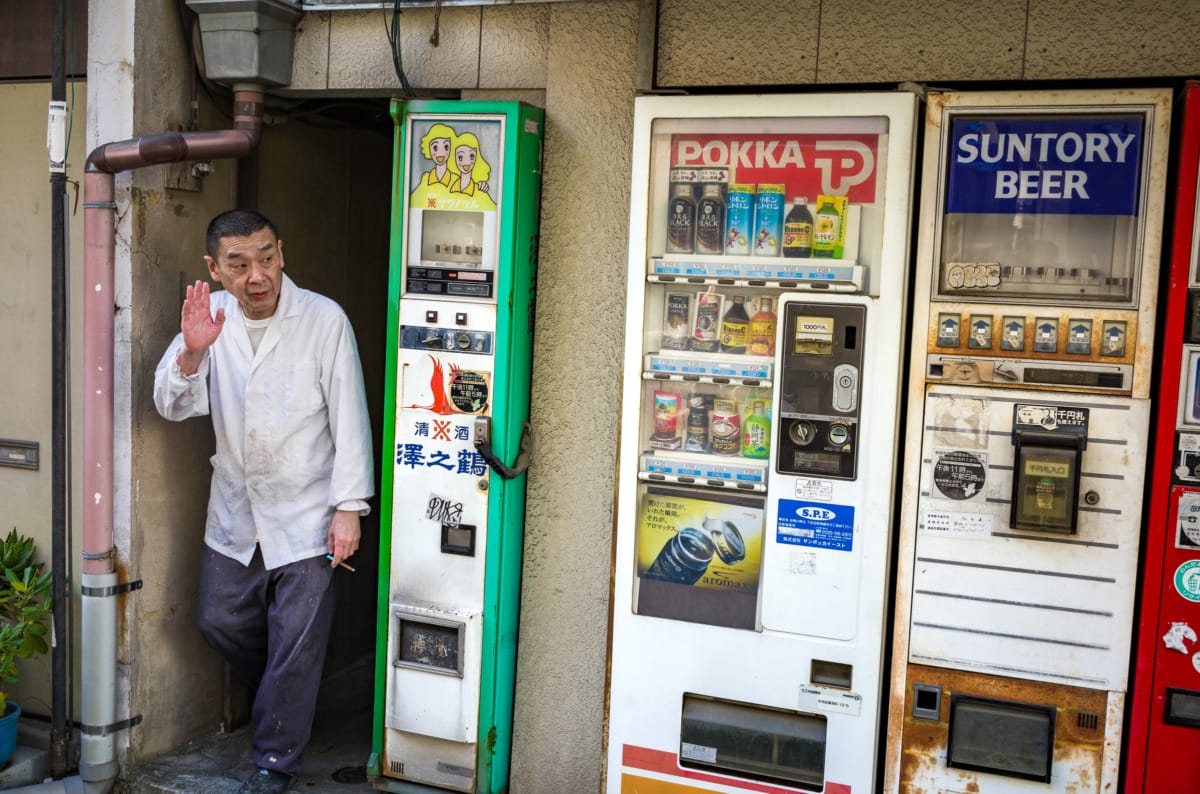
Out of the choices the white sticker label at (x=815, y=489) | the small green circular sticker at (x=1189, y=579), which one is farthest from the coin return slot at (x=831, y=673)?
the small green circular sticker at (x=1189, y=579)

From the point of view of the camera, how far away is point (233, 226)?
3.75m

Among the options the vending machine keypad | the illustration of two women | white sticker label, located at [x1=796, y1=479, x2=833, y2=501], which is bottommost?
white sticker label, located at [x1=796, y1=479, x2=833, y2=501]

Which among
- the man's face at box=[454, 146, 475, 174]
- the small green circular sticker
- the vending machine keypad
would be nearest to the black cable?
the man's face at box=[454, 146, 475, 174]

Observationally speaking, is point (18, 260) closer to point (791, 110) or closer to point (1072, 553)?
point (791, 110)

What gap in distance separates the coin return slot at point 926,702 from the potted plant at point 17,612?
315 cm

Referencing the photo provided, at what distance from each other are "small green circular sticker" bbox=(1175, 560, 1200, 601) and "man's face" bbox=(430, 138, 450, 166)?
252 cm

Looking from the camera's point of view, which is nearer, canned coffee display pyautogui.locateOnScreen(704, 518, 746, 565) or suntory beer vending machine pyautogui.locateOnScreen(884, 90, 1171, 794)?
suntory beer vending machine pyautogui.locateOnScreen(884, 90, 1171, 794)

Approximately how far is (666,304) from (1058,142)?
1.19 m

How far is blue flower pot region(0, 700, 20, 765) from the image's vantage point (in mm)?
3959

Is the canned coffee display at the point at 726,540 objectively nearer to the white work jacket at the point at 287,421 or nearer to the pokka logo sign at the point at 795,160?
the pokka logo sign at the point at 795,160

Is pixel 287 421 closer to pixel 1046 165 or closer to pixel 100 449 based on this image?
pixel 100 449

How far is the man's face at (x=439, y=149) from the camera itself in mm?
3594

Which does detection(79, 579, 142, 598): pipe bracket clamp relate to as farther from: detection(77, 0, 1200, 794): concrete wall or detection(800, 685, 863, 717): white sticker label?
detection(800, 685, 863, 717): white sticker label

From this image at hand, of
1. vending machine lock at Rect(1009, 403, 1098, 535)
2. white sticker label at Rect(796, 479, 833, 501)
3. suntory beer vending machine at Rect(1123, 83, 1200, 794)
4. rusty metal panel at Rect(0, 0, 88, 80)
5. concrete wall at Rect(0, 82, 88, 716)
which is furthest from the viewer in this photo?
concrete wall at Rect(0, 82, 88, 716)
